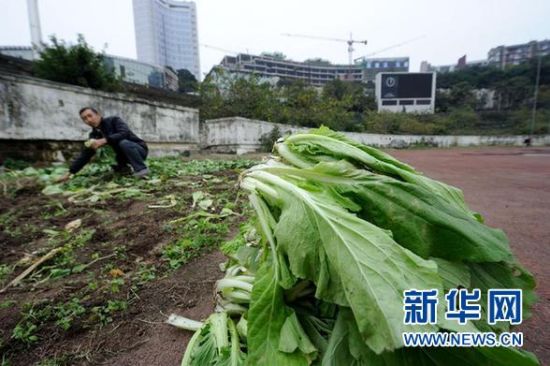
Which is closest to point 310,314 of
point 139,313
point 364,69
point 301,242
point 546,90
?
point 301,242

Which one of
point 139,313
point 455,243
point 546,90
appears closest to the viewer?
point 455,243

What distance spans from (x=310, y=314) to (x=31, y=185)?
17.4 feet

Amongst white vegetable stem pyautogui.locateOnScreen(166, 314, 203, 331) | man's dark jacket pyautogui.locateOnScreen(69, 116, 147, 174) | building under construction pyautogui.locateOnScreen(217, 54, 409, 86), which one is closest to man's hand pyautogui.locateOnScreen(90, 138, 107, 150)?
man's dark jacket pyautogui.locateOnScreen(69, 116, 147, 174)

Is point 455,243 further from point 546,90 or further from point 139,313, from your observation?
point 546,90

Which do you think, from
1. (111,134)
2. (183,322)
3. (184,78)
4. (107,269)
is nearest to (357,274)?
(183,322)

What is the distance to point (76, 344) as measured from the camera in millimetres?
1321

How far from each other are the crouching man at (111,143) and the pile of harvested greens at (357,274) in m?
4.67

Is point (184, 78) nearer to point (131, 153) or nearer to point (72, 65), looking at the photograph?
point (72, 65)

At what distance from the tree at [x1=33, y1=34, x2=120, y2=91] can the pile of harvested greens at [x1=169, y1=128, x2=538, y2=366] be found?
9.31 metres

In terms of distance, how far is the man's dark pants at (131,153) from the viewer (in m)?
5.06

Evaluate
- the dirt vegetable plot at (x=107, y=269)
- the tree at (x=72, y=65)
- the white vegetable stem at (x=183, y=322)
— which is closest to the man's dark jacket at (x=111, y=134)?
the dirt vegetable plot at (x=107, y=269)

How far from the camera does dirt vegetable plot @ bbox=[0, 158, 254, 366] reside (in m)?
1.32

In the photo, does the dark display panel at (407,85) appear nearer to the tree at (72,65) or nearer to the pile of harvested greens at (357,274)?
the tree at (72,65)

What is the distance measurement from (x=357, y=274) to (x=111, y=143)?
5501 mm
